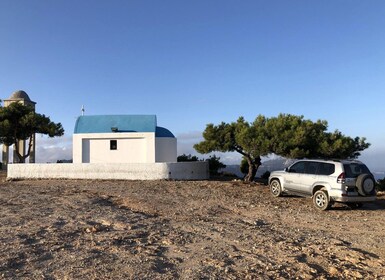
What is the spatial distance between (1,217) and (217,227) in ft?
18.2

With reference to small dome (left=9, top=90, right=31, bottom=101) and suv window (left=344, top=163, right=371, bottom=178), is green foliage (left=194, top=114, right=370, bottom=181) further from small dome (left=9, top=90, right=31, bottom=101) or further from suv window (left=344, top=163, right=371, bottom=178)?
small dome (left=9, top=90, right=31, bottom=101)

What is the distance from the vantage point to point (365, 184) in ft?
43.0

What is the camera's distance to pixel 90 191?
17188 mm

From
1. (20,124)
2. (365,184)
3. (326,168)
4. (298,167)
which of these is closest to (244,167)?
(298,167)

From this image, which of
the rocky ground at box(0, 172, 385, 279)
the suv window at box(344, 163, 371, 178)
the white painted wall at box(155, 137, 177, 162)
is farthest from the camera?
the white painted wall at box(155, 137, 177, 162)

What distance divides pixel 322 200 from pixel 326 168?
116 centimetres

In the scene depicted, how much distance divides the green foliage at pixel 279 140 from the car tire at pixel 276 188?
5021mm

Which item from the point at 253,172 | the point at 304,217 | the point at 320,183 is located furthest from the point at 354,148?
the point at 304,217

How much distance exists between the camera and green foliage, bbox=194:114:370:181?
21.6m

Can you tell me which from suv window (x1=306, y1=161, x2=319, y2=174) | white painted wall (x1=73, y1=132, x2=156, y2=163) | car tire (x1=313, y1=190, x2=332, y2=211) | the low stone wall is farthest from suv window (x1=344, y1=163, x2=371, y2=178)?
white painted wall (x1=73, y1=132, x2=156, y2=163)

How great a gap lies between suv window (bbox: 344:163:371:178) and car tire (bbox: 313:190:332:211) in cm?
104

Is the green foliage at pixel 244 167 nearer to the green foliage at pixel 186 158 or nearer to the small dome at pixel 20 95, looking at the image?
the green foliage at pixel 186 158

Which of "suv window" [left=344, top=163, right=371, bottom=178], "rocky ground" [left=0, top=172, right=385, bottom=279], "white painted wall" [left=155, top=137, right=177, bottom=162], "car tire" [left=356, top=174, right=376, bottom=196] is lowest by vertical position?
"rocky ground" [left=0, top=172, right=385, bottom=279]

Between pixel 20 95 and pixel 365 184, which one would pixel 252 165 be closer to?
pixel 365 184
